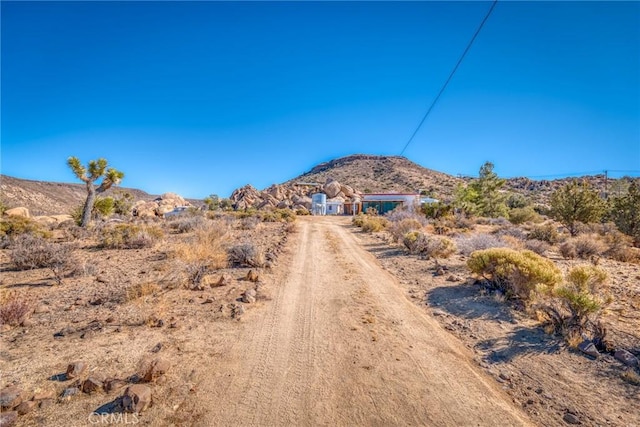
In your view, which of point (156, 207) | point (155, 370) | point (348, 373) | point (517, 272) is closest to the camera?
point (155, 370)

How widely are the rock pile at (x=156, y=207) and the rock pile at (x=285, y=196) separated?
10516mm

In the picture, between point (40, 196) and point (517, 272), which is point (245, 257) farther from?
point (40, 196)


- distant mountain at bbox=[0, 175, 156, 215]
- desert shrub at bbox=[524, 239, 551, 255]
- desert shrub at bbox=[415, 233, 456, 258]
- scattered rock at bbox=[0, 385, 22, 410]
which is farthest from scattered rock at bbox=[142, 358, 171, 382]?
distant mountain at bbox=[0, 175, 156, 215]

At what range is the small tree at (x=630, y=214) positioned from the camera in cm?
1384

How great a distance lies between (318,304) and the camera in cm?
587

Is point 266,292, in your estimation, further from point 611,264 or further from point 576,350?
point 611,264

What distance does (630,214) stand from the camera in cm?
1415

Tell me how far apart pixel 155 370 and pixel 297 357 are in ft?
5.65

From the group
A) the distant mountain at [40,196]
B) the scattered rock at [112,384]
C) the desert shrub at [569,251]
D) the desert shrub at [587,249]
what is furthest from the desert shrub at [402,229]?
the distant mountain at [40,196]

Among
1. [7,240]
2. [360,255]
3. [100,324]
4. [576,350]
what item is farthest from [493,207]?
[7,240]

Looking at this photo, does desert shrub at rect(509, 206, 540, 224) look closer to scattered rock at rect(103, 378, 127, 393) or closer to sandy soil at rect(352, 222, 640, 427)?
sandy soil at rect(352, 222, 640, 427)

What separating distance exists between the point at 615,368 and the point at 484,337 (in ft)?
4.91

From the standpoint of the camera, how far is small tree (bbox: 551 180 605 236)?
16.4m

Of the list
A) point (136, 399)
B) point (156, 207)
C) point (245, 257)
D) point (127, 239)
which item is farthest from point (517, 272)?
point (156, 207)
